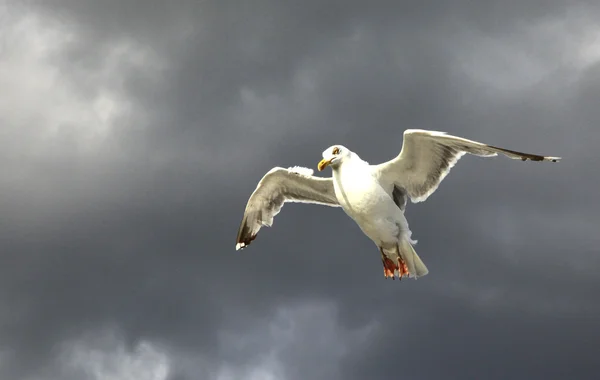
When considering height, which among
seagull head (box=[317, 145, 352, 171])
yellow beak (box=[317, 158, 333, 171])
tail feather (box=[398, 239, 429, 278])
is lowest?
tail feather (box=[398, 239, 429, 278])

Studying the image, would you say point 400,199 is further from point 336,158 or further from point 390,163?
point 336,158

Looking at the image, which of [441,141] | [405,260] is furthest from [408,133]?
[405,260]

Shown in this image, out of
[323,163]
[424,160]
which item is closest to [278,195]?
[323,163]

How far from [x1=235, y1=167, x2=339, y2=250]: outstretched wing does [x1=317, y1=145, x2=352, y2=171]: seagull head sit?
285cm

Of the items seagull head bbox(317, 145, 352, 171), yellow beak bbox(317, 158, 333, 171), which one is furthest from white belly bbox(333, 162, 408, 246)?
yellow beak bbox(317, 158, 333, 171)

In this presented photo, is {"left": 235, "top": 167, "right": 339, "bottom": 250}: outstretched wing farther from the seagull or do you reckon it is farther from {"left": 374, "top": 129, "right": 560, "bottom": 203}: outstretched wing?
{"left": 374, "top": 129, "right": 560, "bottom": 203}: outstretched wing

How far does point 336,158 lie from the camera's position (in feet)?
73.2

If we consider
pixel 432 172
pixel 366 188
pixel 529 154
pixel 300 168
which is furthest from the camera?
pixel 300 168

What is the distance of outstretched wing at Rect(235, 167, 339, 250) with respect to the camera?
1013 inches

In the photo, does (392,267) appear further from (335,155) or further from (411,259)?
(335,155)

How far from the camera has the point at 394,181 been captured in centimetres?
2420

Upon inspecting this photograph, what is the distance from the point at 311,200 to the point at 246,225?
2.58 m

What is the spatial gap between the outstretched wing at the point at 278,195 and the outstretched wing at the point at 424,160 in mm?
2626

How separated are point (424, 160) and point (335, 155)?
308 centimetres
